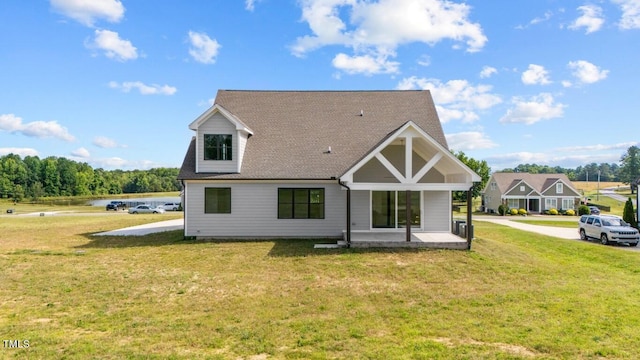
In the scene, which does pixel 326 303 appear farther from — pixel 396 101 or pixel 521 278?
pixel 396 101

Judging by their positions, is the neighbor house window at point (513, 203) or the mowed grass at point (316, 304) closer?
the mowed grass at point (316, 304)

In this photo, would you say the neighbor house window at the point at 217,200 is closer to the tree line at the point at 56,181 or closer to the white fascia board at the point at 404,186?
the white fascia board at the point at 404,186

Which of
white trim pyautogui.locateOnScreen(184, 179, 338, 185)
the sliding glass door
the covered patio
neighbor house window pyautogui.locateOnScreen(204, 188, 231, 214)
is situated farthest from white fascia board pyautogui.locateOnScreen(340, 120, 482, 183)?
neighbor house window pyautogui.locateOnScreen(204, 188, 231, 214)

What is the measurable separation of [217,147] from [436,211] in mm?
11187

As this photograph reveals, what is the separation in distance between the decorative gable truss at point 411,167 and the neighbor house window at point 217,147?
6364mm

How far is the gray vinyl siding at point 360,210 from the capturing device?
17109 millimetres

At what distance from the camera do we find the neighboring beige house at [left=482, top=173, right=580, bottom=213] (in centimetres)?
5119

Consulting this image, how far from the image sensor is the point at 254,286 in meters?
9.76

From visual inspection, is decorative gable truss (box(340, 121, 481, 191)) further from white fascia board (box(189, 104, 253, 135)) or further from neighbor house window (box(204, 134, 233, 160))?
neighbor house window (box(204, 134, 233, 160))

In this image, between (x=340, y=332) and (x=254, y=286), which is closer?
(x=340, y=332)

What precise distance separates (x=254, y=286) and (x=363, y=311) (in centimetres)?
338

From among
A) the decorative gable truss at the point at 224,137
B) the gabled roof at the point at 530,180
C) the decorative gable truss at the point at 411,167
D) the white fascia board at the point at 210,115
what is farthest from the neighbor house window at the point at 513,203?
Answer: the white fascia board at the point at 210,115

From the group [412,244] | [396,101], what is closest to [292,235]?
[412,244]

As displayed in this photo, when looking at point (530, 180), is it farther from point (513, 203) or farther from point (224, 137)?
point (224, 137)
